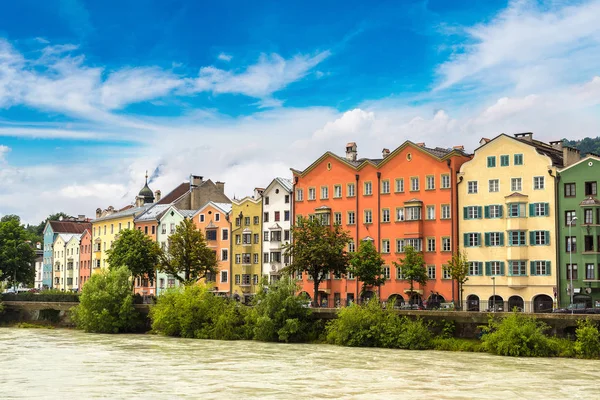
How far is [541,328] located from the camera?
5991 centimetres

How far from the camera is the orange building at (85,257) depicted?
136 metres

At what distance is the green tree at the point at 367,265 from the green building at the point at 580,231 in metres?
16.6

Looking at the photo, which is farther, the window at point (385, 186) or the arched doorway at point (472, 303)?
the window at point (385, 186)

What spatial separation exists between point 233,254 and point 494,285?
35901 mm

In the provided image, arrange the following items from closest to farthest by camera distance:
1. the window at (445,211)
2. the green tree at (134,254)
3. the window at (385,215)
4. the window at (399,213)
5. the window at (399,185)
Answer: the window at (445,211) → the window at (399,213) → the window at (399,185) → the window at (385,215) → the green tree at (134,254)

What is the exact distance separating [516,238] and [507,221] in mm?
1828

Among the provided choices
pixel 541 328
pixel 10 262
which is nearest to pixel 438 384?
pixel 541 328

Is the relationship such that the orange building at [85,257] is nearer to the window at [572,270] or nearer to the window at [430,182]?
the window at [430,182]

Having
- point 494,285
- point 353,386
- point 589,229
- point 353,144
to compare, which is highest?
point 353,144

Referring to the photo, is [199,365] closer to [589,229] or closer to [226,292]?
[589,229]

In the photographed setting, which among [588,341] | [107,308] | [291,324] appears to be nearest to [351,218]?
[291,324]

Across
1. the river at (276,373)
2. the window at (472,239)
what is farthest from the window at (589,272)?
the river at (276,373)

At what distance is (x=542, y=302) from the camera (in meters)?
75.2

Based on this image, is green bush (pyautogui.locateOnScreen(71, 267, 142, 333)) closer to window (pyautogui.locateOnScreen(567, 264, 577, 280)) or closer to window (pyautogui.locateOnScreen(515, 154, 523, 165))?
window (pyautogui.locateOnScreen(515, 154, 523, 165))
